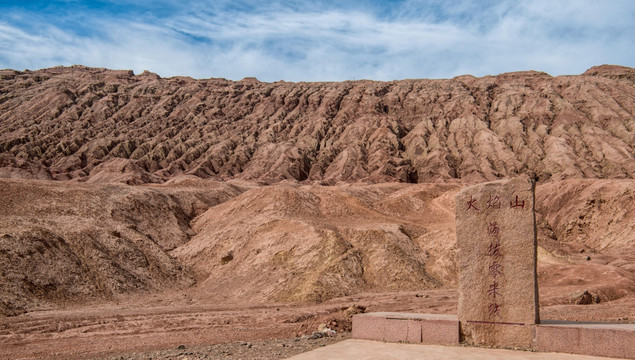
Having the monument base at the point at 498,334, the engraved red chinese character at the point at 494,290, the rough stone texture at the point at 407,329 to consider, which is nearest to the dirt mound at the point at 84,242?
the rough stone texture at the point at 407,329

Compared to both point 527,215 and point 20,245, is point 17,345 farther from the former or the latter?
point 527,215

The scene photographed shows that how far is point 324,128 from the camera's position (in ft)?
290

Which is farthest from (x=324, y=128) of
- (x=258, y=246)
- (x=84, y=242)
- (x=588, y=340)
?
(x=588, y=340)

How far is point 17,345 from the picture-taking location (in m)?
16.4

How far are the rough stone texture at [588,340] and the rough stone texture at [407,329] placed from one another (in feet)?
5.77

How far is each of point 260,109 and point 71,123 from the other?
3131 cm

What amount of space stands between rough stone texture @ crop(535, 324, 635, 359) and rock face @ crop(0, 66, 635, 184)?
198 feet

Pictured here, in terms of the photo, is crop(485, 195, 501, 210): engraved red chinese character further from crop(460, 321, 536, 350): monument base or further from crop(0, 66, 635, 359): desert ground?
crop(0, 66, 635, 359): desert ground

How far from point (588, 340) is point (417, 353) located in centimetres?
314

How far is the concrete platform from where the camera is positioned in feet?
33.1

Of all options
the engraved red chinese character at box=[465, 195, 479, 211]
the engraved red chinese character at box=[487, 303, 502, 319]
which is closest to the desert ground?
the engraved red chinese character at box=[487, 303, 502, 319]

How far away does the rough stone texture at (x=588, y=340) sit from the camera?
9.73 meters

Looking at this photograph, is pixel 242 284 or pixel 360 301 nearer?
pixel 360 301

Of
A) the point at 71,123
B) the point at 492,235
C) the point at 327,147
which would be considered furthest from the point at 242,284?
Result: the point at 71,123
